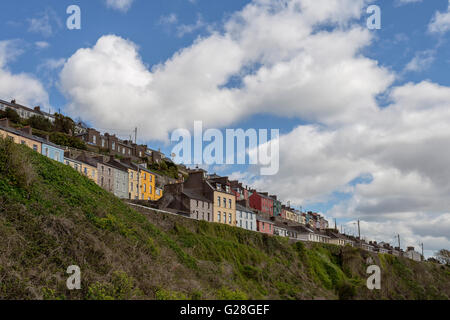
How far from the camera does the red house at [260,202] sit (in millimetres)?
108312

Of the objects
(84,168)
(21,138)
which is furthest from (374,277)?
(21,138)

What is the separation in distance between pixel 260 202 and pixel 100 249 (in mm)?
88311

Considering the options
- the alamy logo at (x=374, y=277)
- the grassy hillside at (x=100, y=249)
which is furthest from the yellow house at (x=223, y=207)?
the alamy logo at (x=374, y=277)

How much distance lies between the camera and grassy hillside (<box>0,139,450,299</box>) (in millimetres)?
18891

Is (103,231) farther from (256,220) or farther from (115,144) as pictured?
(115,144)

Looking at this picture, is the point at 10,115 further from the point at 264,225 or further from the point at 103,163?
the point at 264,225

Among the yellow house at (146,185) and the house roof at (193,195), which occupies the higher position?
the yellow house at (146,185)

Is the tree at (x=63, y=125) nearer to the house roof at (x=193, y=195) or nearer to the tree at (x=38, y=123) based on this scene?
the tree at (x=38, y=123)

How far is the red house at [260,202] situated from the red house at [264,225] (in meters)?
23.5

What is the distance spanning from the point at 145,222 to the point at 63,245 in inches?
402

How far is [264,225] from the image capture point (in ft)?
267

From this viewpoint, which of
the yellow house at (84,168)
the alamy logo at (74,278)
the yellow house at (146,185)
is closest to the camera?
the alamy logo at (74,278)

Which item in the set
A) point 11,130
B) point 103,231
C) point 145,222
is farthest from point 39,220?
point 11,130

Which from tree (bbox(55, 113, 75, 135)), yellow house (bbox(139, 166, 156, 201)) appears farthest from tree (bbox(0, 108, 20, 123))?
yellow house (bbox(139, 166, 156, 201))
